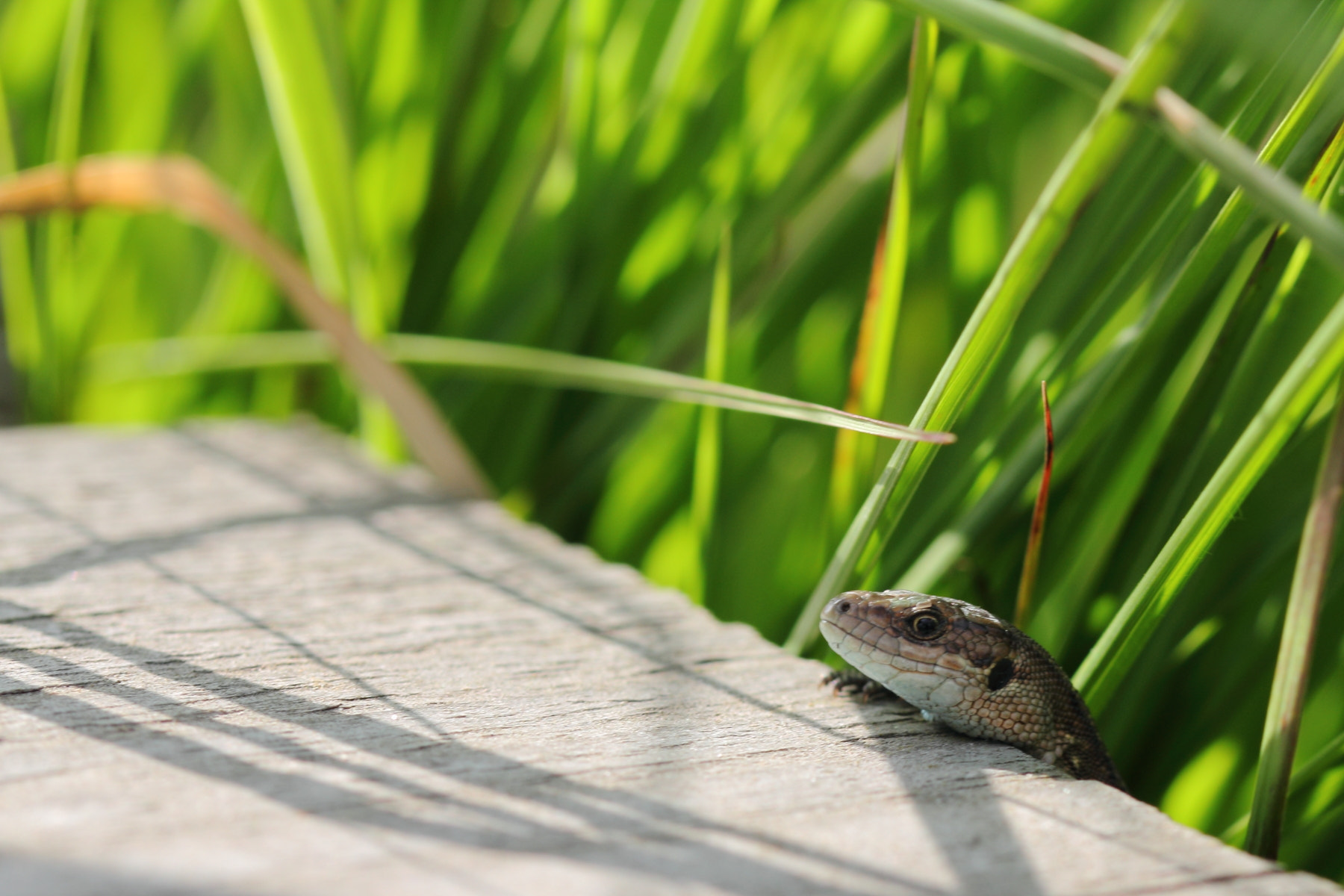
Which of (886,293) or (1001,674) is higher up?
(886,293)

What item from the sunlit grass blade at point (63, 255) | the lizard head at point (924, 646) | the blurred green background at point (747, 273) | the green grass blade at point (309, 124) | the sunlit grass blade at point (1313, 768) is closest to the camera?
the lizard head at point (924, 646)

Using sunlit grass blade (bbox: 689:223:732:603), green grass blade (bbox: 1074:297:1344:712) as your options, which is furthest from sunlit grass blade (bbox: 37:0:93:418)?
green grass blade (bbox: 1074:297:1344:712)

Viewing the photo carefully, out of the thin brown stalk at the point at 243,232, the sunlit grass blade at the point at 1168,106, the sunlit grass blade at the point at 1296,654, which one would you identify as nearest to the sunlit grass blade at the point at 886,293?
the sunlit grass blade at the point at 1168,106

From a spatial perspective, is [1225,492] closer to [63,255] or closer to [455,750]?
[455,750]

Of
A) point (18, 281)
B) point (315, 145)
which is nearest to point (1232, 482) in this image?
point (315, 145)

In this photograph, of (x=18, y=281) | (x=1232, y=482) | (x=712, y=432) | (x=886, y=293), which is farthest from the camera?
(x=18, y=281)

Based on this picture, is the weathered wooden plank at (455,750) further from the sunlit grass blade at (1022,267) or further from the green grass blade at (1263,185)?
the green grass blade at (1263,185)

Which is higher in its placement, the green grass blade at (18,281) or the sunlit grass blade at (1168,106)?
the sunlit grass blade at (1168,106)
